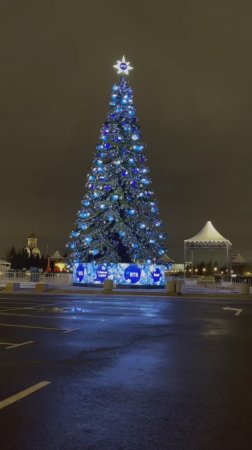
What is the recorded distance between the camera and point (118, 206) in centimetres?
3547

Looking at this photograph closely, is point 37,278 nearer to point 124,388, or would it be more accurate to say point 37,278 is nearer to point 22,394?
point 124,388

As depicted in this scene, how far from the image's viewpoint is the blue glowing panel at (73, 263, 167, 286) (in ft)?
116

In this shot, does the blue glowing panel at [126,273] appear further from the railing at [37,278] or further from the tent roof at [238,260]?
the tent roof at [238,260]

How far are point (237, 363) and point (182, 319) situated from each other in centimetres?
768

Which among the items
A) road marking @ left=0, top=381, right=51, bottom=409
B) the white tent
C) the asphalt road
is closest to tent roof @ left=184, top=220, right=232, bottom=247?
the white tent

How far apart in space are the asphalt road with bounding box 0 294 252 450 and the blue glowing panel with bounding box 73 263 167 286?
69.3 ft

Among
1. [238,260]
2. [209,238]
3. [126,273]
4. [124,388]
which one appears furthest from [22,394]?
[238,260]

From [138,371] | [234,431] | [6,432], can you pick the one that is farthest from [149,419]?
[138,371]

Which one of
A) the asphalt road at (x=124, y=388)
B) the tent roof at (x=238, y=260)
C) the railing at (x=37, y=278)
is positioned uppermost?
the tent roof at (x=238, y=260)

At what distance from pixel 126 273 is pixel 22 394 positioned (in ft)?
94.1

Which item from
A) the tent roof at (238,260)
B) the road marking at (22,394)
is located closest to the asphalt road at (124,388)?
the road marking at (22,394)

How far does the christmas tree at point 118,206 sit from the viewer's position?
115 feet

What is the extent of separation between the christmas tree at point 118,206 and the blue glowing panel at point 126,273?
50cm

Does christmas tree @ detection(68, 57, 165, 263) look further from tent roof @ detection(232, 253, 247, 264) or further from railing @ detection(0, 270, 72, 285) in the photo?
Answer: tent roof @ detection(232, 253, 247, 264)
